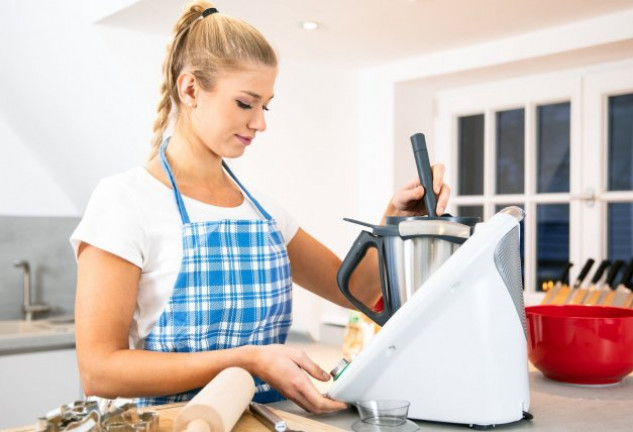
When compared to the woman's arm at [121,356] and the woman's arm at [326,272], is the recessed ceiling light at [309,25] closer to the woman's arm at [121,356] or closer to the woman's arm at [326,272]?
the woman's arm at [326,272]

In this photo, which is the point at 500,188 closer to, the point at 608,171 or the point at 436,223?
the point at 608,171

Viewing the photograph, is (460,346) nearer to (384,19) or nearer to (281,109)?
(384,19)

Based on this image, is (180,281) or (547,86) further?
(547,86)

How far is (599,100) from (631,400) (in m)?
1.47

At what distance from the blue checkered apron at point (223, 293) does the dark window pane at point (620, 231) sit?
153 cm

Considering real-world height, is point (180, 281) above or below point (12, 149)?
below

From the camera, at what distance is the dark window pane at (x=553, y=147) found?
2473mm

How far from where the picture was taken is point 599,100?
7.68ft

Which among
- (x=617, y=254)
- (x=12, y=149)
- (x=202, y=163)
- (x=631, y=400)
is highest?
(x=12, y=149)

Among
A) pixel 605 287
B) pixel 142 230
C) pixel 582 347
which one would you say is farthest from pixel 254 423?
pixel 605 287

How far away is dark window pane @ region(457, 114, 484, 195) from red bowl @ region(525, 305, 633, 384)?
1577mm

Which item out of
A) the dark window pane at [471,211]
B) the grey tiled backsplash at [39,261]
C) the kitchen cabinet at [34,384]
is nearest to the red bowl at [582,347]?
the dark window pane at [471,211]

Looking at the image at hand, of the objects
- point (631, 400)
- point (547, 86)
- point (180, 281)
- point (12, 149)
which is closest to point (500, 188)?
point (547, 86)

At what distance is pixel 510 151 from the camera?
2.65 m
